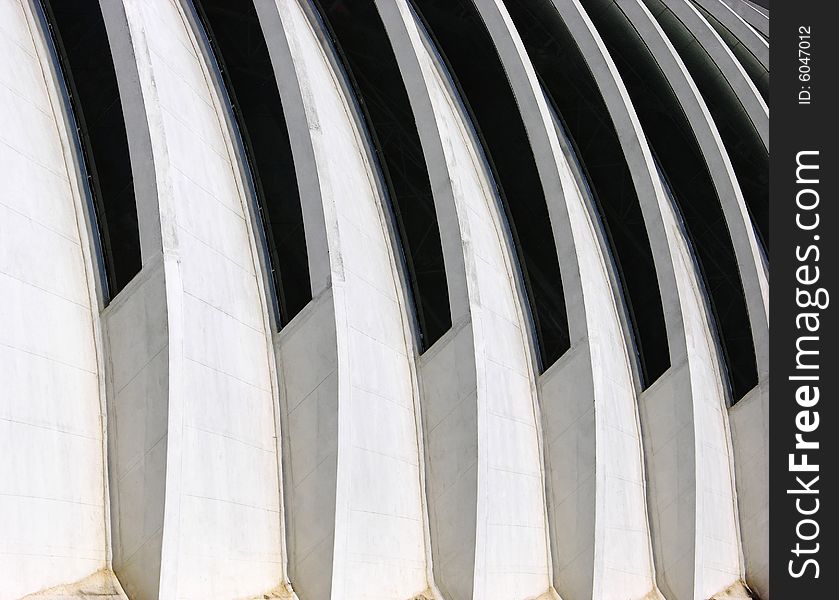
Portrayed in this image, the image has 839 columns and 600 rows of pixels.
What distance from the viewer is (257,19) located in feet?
59.3

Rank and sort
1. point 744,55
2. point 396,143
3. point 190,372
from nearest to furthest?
point 190,372 → point 396,143 → point 744,55

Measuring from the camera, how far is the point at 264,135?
A: 1761 cm

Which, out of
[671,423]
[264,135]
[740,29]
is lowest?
[671,423]

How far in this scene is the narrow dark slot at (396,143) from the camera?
61.8ft

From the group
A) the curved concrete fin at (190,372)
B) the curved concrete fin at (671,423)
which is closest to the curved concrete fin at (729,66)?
the curved concrete fin at (671,423)

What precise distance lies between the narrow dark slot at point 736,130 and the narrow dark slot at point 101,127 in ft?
54.8

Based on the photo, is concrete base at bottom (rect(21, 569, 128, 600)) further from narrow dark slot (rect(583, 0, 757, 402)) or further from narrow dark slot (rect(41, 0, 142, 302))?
narrow dark slot (rect(583, 0, 757, 402))

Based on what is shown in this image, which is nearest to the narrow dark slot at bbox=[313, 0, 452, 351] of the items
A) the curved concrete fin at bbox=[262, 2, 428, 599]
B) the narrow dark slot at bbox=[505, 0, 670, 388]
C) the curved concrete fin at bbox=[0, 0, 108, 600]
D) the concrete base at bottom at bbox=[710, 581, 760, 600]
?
the curved concrete fin at bbox=[262, 2, 428, 599]

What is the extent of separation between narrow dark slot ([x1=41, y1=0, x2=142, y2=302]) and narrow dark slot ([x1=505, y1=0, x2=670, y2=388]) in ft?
36.8

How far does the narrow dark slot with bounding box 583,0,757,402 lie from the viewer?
24719 millimetres

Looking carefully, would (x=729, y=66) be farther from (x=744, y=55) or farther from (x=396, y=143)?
(x=396, y=143)

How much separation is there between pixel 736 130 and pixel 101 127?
17.4m
